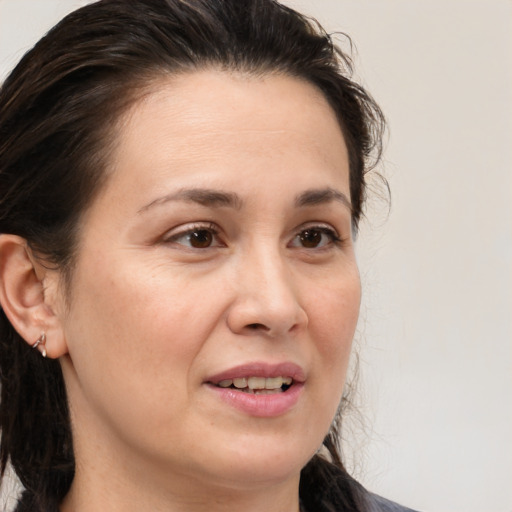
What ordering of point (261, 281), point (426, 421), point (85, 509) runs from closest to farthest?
point (261, 281) < point (85, 509) < point (426, 421)

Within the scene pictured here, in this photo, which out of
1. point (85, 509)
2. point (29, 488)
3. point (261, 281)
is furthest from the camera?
point (29, 488)

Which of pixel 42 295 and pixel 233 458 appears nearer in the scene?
pixel 233 458

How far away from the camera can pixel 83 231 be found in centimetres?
248

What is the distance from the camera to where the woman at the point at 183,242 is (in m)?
2.33

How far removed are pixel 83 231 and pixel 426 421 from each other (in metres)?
1.60

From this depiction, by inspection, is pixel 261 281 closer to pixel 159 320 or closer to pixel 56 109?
pixel 159 320

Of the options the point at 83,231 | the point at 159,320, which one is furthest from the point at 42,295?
the point at 159,320

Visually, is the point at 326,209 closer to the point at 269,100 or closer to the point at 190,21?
the point at 269,100

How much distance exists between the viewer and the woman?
2.33m

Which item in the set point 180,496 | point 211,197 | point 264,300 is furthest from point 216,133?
point 180,496

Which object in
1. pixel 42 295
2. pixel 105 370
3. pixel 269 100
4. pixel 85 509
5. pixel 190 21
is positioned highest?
pixel 190 21

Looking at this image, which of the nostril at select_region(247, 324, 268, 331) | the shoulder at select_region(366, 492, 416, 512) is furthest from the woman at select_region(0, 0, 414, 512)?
the shoulder at select_region(366, 492, 416, 512)

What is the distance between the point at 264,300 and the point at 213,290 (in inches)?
4.2

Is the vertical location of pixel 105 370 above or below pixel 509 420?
below
